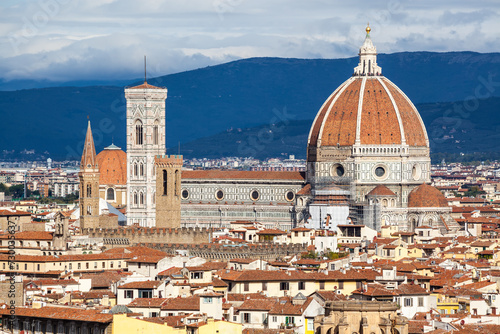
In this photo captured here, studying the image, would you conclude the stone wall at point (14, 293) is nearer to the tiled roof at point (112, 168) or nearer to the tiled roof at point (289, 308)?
the tiled roof at point (289, 308)

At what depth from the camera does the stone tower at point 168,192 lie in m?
115

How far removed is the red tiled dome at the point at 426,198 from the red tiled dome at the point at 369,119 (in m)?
5.12

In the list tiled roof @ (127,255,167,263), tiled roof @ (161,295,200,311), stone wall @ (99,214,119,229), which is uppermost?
stone wall @ (99,214,119,229)

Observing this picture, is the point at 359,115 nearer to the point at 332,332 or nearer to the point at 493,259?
the point at 493,259

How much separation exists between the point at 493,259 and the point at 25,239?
80.4ft

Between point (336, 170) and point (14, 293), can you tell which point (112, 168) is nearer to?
point (336, 170)

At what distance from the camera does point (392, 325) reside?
39000mm

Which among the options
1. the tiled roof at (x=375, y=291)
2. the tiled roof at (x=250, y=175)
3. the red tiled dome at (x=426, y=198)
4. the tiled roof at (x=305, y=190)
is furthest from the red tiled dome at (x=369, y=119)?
the tiled roof at (x=375, y=291)

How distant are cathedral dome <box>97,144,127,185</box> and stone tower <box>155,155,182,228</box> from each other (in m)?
33.6

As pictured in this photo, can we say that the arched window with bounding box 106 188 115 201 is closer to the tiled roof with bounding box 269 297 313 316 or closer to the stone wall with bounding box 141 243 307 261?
the stone wall with bounding box 141 243 307 261

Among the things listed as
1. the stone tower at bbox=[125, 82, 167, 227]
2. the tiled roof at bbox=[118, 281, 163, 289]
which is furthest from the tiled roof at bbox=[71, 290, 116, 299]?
the stone tower at bbox=[125, 82, 167, 227]

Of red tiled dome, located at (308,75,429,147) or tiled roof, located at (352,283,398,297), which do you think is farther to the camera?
red tiled dome, located at (308,75,429,147)

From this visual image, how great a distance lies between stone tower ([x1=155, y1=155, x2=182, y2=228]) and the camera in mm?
115250

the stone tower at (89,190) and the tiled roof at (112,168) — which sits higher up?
the tiled roof at (112,168)
